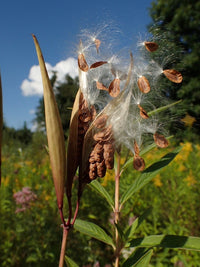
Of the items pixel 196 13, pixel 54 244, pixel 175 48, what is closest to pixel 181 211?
pixel 54 244

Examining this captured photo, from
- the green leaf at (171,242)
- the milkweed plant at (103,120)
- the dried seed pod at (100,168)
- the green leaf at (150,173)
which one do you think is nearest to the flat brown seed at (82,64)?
the milkweed plant at (103,120)

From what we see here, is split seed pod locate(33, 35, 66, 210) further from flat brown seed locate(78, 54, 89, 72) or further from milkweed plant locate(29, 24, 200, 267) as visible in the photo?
flat brown seed locate(78, 54, 89, 72)

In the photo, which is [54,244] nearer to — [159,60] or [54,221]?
[54,221]

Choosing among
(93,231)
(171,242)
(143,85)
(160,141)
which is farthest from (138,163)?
(93,231)

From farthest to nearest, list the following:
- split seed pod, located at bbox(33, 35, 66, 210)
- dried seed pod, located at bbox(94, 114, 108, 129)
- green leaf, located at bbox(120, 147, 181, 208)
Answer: green leaf, located at bbox(120, 147, 181, 208) < dried seed pod, located at bbox(94, 114, 108, 129) < split seed pod, located at bbox(33, 35, 66, 210)

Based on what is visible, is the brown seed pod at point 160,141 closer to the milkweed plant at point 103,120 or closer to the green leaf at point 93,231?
the milkweed plant at point 103,120

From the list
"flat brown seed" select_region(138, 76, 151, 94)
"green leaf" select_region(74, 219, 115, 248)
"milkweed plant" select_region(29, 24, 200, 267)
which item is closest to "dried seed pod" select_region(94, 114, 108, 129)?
"milkweed plant" select_region(29, 24, 200, 267)
